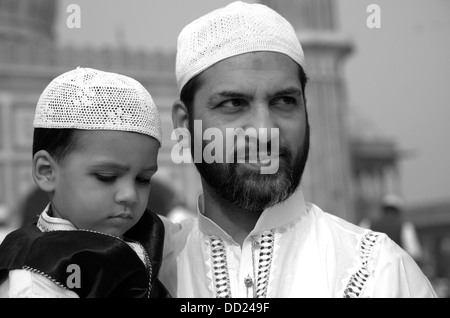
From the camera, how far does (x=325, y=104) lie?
1015 cm

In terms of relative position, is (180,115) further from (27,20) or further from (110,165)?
(27,20)

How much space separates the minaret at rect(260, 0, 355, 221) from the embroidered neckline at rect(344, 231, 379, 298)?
8.68m

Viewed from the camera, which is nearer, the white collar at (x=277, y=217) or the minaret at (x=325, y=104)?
the white collar at (x=277, y=217)

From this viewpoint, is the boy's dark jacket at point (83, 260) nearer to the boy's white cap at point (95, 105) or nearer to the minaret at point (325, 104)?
the boy's white cap at point (95, 105)

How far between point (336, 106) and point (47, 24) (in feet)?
14.2

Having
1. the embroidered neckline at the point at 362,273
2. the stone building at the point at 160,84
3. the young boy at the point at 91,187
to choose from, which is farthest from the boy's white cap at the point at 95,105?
the stone building at the point at 160,84

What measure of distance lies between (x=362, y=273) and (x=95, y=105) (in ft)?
1.40

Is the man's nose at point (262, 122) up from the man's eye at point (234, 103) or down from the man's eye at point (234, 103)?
down

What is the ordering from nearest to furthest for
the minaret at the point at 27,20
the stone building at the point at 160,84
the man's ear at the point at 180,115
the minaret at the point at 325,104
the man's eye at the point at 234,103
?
the man's eye at the point at 234,103
the man's ear at the point at 180,115
the stone building at the point at 160,84
the minaret at the point at 27,20
the minaret at the point at 325,104

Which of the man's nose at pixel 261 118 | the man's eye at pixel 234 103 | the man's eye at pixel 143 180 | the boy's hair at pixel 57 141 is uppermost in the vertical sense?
the man's eye at pixel 234 103

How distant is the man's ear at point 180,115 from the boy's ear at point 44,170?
0.72ft

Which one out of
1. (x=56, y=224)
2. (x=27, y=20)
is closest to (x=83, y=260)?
(x=56, y=224)

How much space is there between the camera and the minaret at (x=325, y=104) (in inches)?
385

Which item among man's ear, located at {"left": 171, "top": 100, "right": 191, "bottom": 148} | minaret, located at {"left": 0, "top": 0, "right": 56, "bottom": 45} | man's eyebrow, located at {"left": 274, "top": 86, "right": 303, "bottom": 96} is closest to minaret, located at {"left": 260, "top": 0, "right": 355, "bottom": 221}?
minaret, located at {"left": 0, "top": 0, "right": 56, "bottom": 45}
